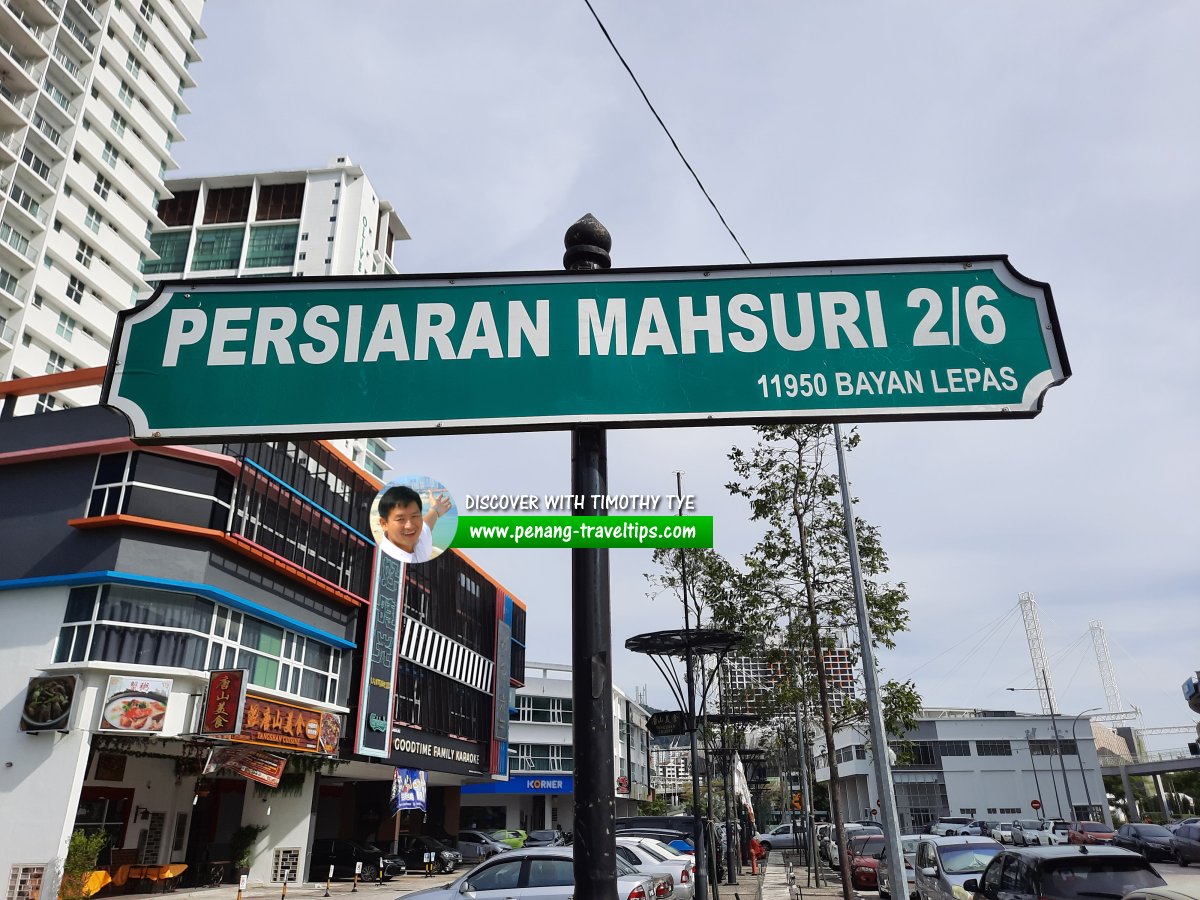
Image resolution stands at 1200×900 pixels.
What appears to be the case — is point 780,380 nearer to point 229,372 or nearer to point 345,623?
point 229,372

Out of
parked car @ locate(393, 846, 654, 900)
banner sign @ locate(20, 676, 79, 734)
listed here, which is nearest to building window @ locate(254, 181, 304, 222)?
banner sign @ locate(20, 676, 79, 734)

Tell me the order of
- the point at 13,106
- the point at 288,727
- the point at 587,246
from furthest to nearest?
the point at 13,106 → the point at 288,727 → the point at 587,246

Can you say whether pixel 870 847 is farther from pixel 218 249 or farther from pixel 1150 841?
pixel 218 249

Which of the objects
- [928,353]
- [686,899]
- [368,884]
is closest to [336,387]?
[928,353]

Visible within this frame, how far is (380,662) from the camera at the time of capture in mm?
29859

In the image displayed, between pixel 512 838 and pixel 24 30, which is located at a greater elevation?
pixel 24 30

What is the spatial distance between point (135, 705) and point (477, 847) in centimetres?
2637

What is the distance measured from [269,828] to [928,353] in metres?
30.0

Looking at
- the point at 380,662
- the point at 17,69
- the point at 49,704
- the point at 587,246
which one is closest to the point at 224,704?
the point at 49,704

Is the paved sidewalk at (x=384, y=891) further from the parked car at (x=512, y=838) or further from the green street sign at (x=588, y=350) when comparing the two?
the green street sign at (x=588, y=350)

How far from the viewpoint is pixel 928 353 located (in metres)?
2.54

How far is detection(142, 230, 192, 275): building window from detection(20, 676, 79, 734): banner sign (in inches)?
A: 2985

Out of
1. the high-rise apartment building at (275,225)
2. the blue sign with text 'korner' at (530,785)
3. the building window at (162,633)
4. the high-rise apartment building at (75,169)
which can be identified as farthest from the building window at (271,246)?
the building window at (162,633)

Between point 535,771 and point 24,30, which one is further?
point 535,771
